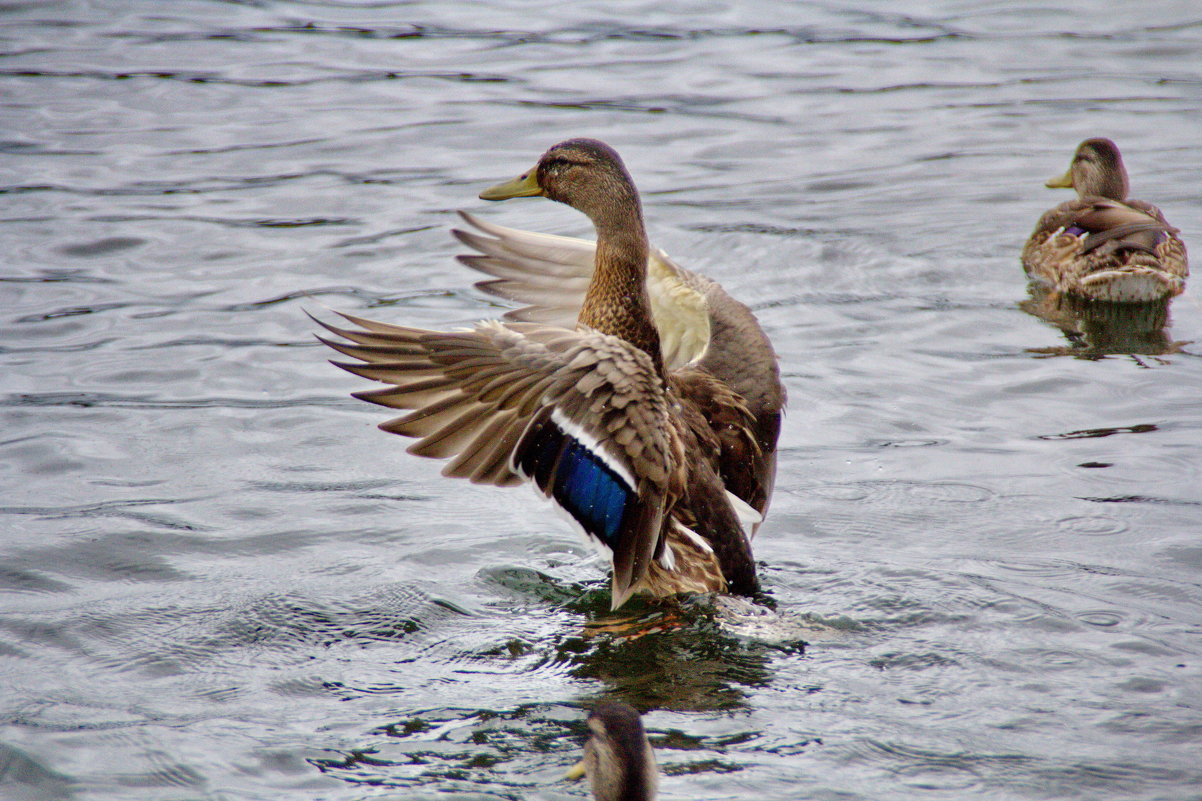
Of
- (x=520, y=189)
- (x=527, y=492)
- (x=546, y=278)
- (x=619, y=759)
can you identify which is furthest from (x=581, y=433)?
(x=546, y=278)

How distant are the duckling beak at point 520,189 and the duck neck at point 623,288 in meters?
0.47

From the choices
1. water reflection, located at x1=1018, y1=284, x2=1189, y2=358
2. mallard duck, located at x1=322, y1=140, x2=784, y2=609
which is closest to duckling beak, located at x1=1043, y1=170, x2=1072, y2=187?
water reflection, located at x1=1018, y1=284, x2=1189, y2=358

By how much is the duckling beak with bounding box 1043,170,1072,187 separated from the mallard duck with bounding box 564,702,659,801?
7438 millimetres

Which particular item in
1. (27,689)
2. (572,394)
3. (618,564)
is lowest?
(27,689)

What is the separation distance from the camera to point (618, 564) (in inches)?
191

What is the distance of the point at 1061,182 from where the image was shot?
10164 millimetres

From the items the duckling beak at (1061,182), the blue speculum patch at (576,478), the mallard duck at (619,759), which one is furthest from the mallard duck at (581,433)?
the duckling beak at (1061,182)

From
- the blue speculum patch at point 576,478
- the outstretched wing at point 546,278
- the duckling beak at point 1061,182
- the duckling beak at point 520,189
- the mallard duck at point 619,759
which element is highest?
the duckling beak at point 520,189

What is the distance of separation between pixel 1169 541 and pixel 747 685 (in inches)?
82.1

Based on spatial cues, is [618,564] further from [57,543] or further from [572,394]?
[57,543]

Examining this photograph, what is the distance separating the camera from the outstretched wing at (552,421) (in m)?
4.75

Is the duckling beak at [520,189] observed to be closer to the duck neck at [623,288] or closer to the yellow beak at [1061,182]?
the duck neck at [623,288]

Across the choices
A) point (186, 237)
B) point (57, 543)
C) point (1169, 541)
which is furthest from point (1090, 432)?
point (186, 237)

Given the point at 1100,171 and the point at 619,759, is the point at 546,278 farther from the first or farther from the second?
the point at 1100,171
